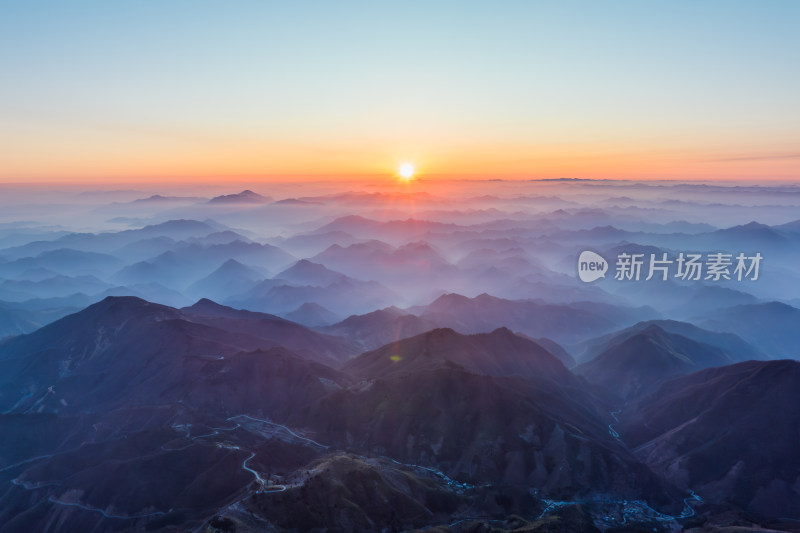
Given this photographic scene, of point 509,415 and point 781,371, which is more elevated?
point 781,371


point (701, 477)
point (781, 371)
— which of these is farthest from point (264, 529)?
point (781, 371)

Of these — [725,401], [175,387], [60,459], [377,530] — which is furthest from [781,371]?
[60,459]

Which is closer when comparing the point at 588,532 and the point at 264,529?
the point at 264,529

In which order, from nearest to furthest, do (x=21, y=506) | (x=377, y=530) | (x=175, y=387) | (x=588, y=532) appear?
(x=377, y=530) → (x=588, y=532) → (x=21, y=506) → (x=175, y=387)

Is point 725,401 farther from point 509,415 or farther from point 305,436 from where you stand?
point 305,436

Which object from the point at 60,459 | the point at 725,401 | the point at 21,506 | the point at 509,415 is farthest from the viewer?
the point at 725,401

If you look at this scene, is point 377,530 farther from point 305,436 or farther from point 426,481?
point 305,436

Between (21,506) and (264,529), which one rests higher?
(264,529)

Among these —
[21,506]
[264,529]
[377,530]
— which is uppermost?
[264,529]

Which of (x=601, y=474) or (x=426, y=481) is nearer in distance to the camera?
(x=426, y=481)
